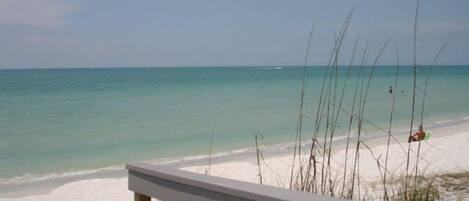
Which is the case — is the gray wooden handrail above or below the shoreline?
below

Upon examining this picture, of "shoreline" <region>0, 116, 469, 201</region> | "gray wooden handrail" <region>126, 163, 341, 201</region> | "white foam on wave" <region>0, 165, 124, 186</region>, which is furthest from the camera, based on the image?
"white foam on wave" <region>0, 165, 124, 186</region>

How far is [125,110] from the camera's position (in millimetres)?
18938

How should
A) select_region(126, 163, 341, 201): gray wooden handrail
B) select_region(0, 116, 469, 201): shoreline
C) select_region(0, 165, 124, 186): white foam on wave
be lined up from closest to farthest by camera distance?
select_region(126, 163, 341, 201): gray wooden handrail → select_region(0, 116, 469, 201): shoreline → select_region(0, 165, 124, 186): white foam on wave

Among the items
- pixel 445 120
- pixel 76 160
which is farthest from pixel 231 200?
pixel 445 120

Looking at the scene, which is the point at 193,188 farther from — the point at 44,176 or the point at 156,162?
the point at 156,162

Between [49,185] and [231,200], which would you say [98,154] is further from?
[231,200]

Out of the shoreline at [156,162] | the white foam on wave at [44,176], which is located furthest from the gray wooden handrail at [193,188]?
the white foam on wave at [44,176]

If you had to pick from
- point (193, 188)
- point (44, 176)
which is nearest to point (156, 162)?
point (44, 176)

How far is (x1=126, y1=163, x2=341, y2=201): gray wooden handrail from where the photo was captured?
1.07 m

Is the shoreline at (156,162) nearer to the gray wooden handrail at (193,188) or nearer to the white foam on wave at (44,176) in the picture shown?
the white foam on wave at (44,176)

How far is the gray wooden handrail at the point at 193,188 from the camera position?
1073 millimetres

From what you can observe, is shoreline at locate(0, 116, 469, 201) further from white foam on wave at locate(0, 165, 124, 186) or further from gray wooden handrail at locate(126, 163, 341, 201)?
gray wooden handrail at locate(126, 163, 341, 201)

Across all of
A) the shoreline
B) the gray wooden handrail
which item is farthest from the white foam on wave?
the gray wooden handrail

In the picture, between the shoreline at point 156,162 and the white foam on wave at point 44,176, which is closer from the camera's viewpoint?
the shoreline at point 156,162
